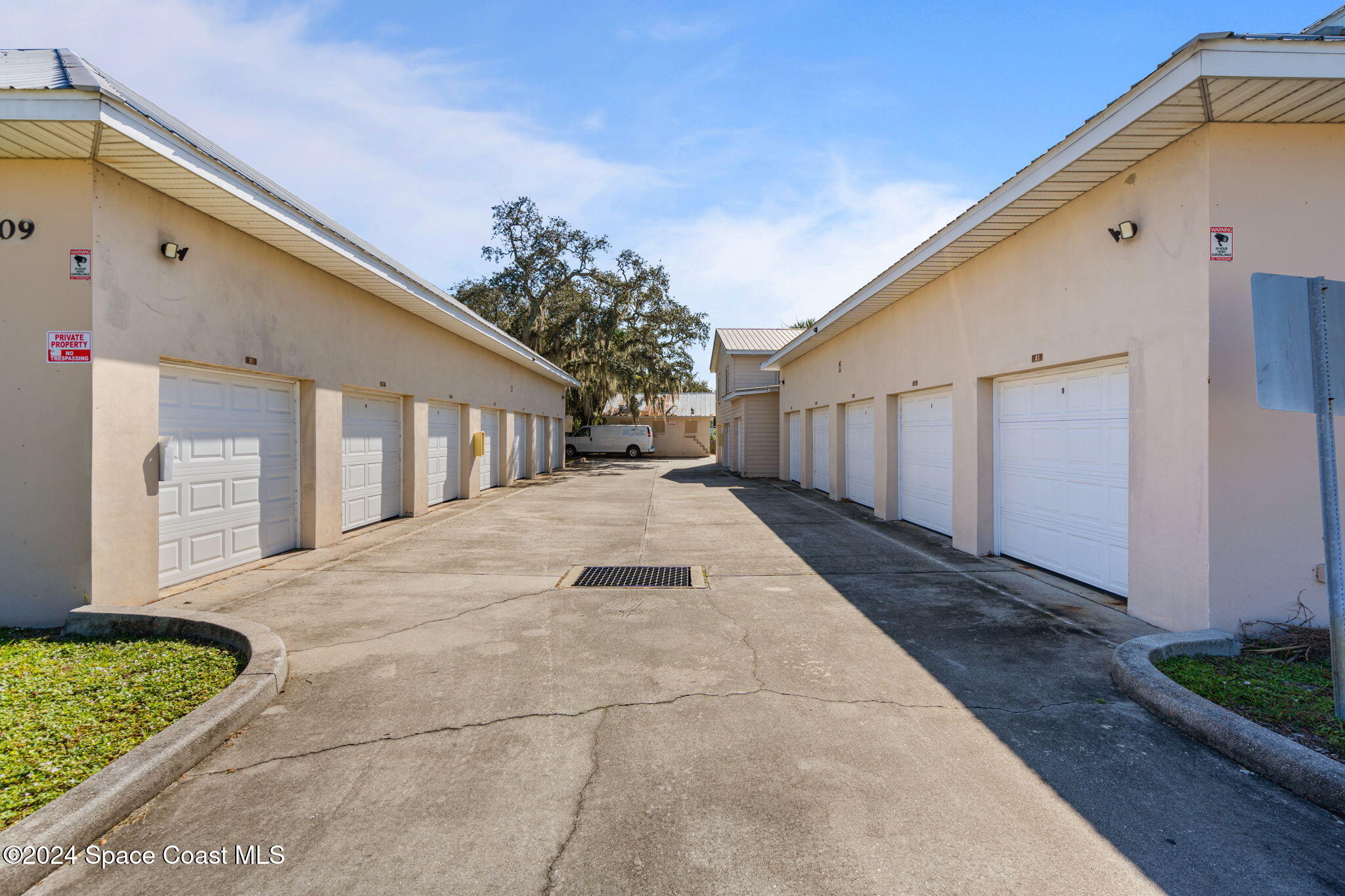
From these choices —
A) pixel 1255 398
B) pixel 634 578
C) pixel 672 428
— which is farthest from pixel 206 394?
pixel 672 428

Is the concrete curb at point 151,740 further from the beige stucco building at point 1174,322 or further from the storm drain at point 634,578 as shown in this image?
the beige stucco building at point 1174,322

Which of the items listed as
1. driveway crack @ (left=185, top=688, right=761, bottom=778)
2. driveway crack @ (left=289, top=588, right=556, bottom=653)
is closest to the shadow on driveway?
driveway crack @ (left=185, top=688, right=761, bottom=778)

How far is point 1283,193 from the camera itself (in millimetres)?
4707

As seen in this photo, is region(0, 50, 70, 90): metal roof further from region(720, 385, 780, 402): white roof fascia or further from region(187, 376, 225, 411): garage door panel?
region(720, 385, 780, 402): white roof fascia

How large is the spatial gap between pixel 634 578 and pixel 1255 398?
556cm

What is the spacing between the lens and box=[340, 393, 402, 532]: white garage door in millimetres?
9375

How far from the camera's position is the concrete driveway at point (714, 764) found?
2.35m

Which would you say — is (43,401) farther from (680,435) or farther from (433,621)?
(680,435)

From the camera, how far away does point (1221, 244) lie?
464cm

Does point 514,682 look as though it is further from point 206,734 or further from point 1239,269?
point 1239,269

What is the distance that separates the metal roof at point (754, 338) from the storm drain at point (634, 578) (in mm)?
17890

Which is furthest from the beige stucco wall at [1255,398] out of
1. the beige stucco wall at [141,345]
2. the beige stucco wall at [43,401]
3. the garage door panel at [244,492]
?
the garage door panel at [244,492]

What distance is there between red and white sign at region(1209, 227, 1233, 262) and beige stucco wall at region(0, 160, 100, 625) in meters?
8.63

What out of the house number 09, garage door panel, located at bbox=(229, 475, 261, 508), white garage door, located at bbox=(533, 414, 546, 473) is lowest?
garage door panel, located at bbox=(229, 475, 261, 508)
